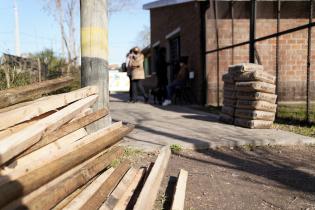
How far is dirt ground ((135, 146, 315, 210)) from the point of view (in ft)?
12.0

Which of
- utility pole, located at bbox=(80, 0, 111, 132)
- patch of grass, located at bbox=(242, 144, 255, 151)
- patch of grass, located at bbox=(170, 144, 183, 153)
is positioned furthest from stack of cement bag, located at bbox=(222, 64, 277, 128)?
utility pole, located at bbox=(80, 0, 111, 132)

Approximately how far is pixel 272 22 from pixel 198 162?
9032 millimetres

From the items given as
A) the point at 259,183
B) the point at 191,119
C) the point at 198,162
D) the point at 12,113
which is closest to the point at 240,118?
the point at 191,119

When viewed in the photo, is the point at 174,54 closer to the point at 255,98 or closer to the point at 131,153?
the point at 255,98

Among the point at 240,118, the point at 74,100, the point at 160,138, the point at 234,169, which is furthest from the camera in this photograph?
the point at 240,118

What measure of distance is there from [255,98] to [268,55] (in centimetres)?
601

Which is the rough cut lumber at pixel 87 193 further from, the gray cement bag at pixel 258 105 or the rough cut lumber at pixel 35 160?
the gray cement bag at pixel 258 105

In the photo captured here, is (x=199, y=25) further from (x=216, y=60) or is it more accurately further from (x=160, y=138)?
(x=160, y=138)

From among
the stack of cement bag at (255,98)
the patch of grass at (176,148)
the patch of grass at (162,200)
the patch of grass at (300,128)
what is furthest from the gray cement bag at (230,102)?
the patch of grass at (162,200)

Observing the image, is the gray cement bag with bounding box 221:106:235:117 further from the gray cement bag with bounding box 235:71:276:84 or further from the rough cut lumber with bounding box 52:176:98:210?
the rough cut lumber with bounding box 52:176:98:210

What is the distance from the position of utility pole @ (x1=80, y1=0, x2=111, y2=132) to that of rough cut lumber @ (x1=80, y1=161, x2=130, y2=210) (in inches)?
28.4

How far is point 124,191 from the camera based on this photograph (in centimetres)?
328

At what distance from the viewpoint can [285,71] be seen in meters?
12.9

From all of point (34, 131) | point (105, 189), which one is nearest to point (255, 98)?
point (105, 189)
